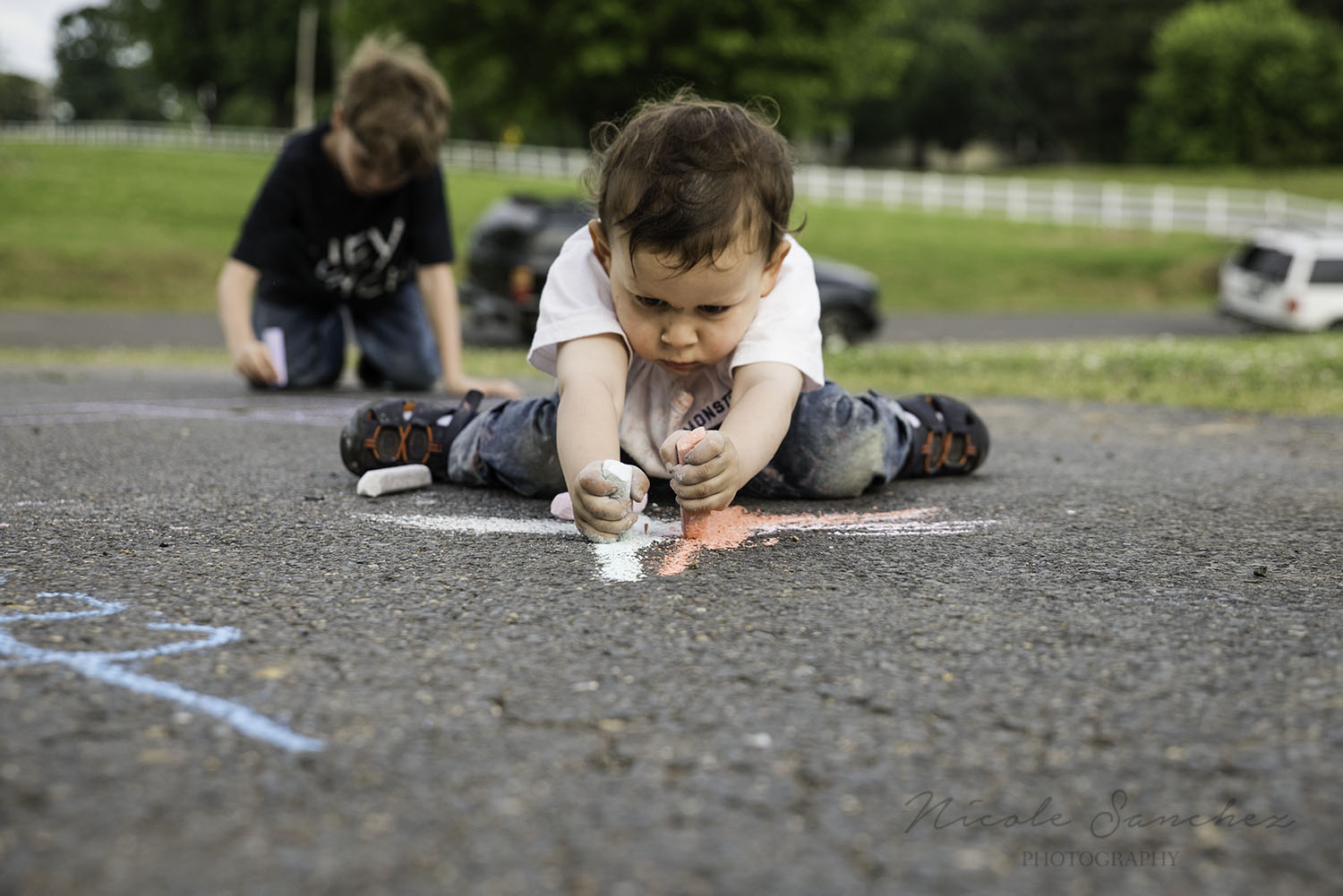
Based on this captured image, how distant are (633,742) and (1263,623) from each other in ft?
3.79

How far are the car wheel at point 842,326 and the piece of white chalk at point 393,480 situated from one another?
10.0m

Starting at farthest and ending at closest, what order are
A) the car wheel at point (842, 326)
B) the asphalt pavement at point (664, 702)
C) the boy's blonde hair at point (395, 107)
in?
the car wheel at point (842, 326) → the boy's blonde hair at point (395, 107) → the asphalt pavement at point (664, 702)

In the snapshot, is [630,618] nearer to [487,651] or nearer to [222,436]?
[487,651]

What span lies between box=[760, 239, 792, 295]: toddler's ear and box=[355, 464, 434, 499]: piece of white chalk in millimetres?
1068

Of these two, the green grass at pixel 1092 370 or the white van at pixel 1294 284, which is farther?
the white van at pixel 1294 284

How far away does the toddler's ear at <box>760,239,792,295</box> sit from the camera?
277 centimetres

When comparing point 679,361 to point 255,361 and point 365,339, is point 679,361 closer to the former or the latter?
point 255,361

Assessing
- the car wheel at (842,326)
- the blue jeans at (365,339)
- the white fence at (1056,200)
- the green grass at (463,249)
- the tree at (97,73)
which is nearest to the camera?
the blue jeans at (365,339)

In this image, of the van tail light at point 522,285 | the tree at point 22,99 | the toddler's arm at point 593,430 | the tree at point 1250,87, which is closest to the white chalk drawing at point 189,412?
the toddler's arm at point 593,430

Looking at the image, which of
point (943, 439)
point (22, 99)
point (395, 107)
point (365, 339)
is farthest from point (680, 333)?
point (22, 99)

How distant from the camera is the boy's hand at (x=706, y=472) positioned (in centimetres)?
233

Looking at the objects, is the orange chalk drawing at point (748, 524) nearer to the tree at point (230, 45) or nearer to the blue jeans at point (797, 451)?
the blue jeans at point (797, 451)

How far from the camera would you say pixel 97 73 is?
88.8 metres

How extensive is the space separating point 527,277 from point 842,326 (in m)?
3.51
